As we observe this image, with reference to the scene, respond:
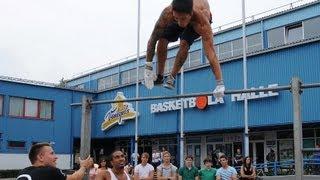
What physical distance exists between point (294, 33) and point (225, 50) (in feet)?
17.1

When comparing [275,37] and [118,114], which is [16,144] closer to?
[118,114]

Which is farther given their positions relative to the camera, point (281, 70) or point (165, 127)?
point (165, 127)

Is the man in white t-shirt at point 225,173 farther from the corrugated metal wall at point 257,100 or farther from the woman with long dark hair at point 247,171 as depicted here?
the corrugated metal wall at point 257,100

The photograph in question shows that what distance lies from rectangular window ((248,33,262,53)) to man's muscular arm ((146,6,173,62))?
915 inches

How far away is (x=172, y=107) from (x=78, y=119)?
26.9 ft

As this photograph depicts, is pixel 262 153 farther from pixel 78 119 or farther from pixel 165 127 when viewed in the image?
pixel 78 119

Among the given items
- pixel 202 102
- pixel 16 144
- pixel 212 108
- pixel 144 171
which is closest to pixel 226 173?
pixel 144 171

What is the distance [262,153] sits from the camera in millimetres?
26734

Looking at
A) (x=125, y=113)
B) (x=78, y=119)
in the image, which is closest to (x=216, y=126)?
(x=125, y=113)

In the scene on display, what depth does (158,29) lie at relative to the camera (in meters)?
7.27

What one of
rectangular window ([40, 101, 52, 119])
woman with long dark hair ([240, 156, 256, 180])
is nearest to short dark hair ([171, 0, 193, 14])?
woman with long dark hair ([240, 156, 256, 180])

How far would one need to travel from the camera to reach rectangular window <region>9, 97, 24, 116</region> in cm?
3044

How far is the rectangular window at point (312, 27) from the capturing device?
1047 inches

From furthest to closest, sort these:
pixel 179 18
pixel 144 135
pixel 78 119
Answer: pixel 78 119, pixel 144 135, pixel 179 18
